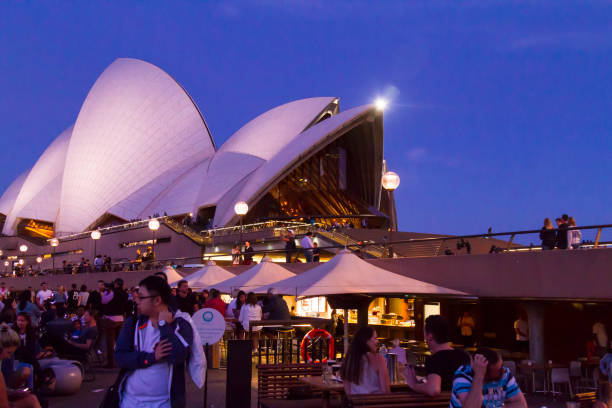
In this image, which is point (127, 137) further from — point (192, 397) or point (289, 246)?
point (192, 397)

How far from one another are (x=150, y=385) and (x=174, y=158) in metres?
45.1

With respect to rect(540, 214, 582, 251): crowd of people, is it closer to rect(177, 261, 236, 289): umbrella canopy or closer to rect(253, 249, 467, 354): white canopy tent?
rect(253, 249, 467, 354): white canopy tent

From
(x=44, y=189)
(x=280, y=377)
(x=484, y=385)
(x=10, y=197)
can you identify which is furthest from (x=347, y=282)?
(x=10, y=197)

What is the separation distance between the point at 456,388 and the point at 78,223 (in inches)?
→ 2010

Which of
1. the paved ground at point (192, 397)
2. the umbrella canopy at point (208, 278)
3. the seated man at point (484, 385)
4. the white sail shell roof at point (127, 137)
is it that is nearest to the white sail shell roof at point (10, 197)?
the white sail shell roof at point (127, 137)

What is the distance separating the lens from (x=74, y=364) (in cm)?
895

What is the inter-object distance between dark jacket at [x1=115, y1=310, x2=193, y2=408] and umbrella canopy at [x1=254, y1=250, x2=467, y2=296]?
5418 mm

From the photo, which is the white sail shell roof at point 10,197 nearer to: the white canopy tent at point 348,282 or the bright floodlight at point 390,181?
the bright floodlight at point 390,181

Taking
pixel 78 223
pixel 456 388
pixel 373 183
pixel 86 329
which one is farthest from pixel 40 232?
pixel 456 388

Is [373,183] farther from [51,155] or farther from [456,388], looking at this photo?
[456,388]

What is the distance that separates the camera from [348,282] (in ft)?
30.9

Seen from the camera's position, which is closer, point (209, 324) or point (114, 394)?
point (114, 394)

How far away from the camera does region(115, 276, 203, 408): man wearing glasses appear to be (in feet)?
11.6

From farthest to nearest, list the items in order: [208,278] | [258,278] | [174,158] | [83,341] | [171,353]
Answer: [174,158], [208,278], [258,278], [83,341], [171,353]
